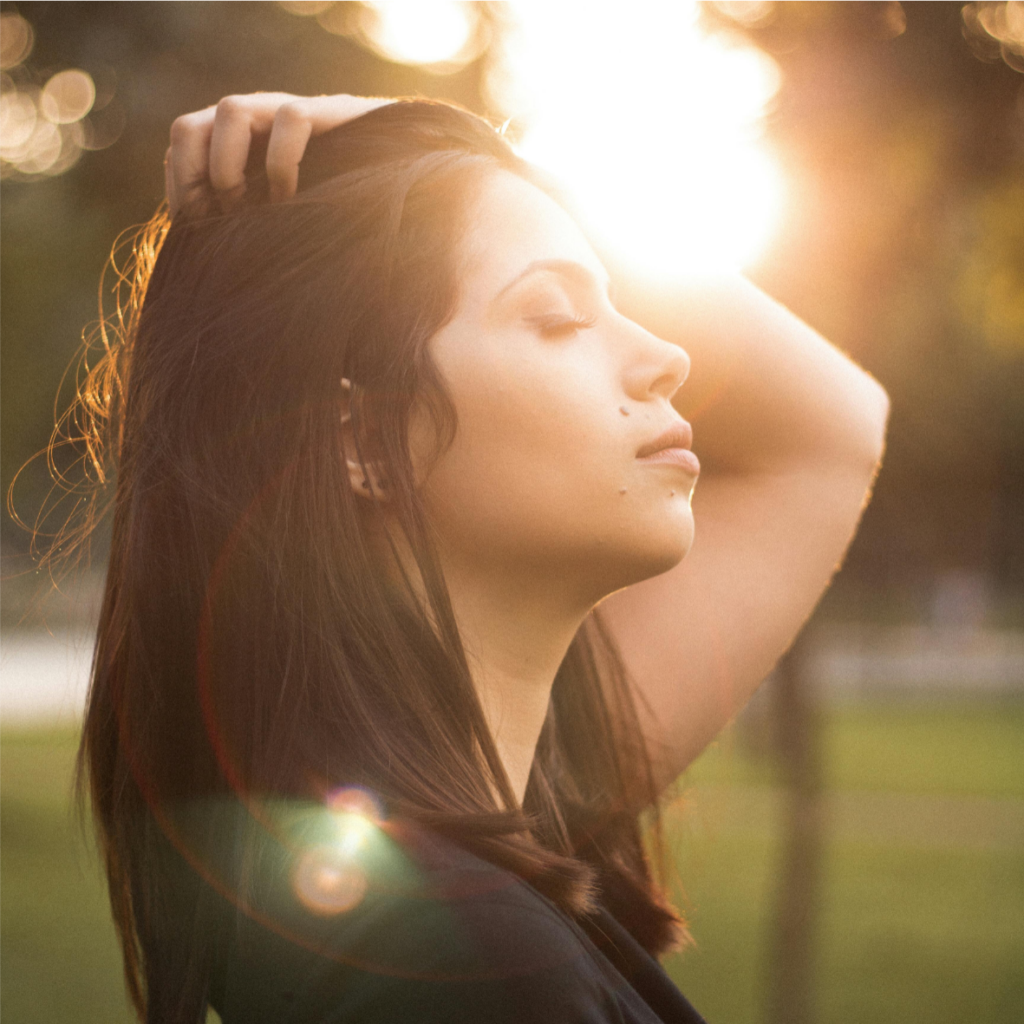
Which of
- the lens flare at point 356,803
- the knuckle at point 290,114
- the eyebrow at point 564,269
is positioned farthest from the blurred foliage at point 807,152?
the lens flare at point 356,803

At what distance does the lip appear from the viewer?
1914 millimetres

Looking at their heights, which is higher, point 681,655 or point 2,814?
point 681,655

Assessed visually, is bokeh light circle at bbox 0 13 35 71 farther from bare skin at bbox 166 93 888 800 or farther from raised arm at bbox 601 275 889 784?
raised arm at bbox 601 275 889 784

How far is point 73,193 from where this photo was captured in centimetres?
509

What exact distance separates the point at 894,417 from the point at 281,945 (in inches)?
307

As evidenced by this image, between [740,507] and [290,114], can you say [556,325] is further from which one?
[740,507]

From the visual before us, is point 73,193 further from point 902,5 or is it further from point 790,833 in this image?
point 790,833

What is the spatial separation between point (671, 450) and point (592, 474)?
18 cm

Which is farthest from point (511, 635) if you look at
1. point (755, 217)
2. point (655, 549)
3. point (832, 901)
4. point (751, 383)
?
point (832, 901)

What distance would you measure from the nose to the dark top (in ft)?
2.85

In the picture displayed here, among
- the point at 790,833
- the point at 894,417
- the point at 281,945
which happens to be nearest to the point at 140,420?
the point at 281,945

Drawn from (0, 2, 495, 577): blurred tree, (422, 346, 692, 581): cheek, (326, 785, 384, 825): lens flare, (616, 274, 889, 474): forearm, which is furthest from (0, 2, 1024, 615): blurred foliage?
(326, 785, 384, 825): lens flare

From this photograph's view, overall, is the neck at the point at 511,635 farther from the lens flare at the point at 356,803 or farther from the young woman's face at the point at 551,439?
the lens flare at the point at 356,803

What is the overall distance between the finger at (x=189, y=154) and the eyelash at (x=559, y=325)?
0.76m
